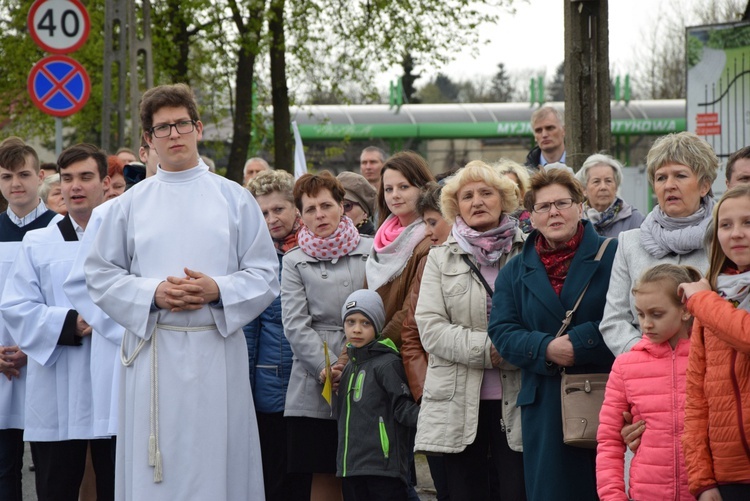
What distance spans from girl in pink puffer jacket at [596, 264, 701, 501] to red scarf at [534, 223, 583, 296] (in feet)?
2.30

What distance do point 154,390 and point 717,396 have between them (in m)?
2.57

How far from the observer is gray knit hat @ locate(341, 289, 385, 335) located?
6.45m

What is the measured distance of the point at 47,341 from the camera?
22.3 feet

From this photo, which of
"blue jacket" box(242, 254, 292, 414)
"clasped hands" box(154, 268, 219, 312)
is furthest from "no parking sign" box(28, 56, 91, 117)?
"clasped hands" box(154, 268, 219, 312)

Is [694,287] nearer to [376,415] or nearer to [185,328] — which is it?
[376,415]

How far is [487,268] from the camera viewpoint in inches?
243

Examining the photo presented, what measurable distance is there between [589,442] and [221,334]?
1.81m

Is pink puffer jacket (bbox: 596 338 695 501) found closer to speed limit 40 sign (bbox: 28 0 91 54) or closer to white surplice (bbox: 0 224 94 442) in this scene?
white surplice (bbox: 0 224 94 442)

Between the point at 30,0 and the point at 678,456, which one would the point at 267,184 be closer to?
the point at 678,456

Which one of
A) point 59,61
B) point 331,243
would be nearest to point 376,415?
point 331,243

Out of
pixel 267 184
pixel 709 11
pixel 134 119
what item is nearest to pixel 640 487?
pixel 267 184

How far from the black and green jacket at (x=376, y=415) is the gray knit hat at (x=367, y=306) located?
122mm

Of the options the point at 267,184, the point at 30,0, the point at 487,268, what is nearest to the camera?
the point at 487,268

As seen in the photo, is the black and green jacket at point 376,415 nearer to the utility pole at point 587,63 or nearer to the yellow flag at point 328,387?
the yellow flag at point 328,387
